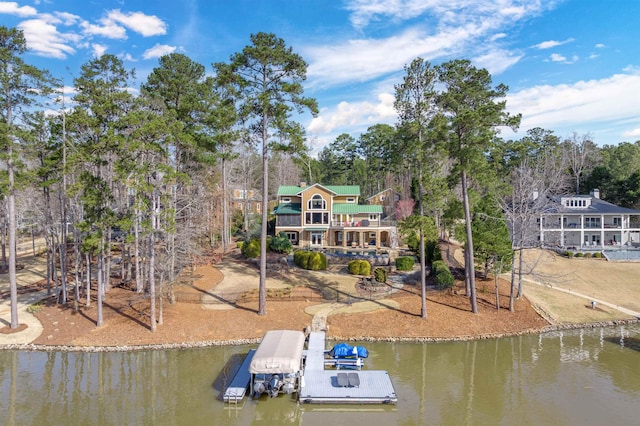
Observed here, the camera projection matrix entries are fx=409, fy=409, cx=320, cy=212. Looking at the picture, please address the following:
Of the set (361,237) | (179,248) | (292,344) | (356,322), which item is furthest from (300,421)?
(361,237)

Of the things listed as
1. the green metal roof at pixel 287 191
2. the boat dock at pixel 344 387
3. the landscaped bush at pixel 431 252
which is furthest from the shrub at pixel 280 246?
the boat dock at pixel 344 387

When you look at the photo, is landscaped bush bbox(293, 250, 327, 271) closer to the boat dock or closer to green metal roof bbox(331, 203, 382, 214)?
green metal roof bbox(331, 203, 382, 214)

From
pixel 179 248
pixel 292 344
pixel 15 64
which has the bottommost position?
pixel 292 344

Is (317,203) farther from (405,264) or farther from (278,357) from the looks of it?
(278,357)

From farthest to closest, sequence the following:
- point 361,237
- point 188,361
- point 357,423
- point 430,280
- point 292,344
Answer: point 361,237, point 430,280, point 188,361, point 292,344, point 357,423

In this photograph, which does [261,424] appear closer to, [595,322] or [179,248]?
[179,248]

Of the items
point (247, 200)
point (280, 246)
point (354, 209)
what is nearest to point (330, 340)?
point (280, 246)
